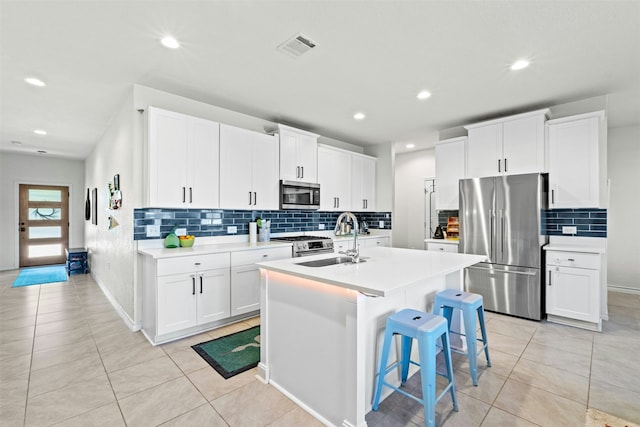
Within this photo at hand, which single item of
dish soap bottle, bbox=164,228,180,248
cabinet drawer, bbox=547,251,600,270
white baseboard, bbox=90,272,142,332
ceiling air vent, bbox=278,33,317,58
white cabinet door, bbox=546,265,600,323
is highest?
ceiling air vent, bbox=278,33,317,58

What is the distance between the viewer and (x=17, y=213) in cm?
676

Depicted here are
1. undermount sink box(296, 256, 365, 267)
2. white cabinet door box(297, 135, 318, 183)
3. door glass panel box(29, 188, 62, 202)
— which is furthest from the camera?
door glass panel box(29, 188, 62, 202)

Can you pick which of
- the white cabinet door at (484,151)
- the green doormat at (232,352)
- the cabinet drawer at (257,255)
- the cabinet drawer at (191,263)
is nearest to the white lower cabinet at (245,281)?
the cabinet drawer at (257,255)

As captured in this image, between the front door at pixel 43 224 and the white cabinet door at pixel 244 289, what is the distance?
6904 millimetres

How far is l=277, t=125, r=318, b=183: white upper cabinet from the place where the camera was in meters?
4.32

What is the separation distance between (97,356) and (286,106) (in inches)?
133

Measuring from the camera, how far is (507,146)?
3910 millimetres

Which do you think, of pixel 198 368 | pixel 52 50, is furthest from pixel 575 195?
pixel 52 50

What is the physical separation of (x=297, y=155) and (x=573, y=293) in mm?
3905

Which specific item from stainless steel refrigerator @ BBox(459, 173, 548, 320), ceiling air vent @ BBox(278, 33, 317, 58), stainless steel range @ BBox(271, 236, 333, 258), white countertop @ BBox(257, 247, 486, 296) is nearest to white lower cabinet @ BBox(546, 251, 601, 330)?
stainless steel refrigerator @ BBox(459, 173, 548, 320)

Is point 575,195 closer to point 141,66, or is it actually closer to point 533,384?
point 533,384

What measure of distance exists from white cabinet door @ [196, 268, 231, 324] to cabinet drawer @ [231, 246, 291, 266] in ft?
0.56

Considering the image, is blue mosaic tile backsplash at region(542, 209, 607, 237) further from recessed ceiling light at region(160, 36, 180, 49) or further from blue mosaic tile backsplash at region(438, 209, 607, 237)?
recessed ceiling light at region(160, 36, 180, 49)

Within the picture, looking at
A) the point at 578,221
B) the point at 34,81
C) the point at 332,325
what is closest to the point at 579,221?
the point at 578,221
